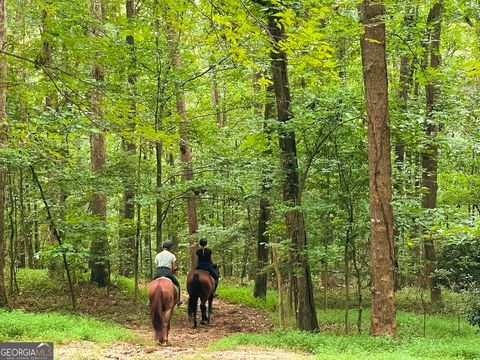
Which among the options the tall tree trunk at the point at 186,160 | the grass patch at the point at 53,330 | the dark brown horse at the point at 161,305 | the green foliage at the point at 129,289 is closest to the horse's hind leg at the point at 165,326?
the dark brown horse at the point at 161,305

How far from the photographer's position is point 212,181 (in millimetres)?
13203

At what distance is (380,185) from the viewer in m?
9.13

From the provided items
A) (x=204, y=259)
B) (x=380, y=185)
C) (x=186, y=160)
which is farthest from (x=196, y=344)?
(x=186, y=160)

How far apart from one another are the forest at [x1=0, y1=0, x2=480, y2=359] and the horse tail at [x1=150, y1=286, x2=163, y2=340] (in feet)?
1.15

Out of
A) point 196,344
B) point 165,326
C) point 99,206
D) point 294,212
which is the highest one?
point 99,206

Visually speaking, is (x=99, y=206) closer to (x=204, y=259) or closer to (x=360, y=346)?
(x=204, y=259)

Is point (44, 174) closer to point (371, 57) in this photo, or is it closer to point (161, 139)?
point (161, 139)

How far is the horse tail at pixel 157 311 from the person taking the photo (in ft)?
31.2

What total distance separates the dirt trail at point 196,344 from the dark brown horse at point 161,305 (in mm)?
329

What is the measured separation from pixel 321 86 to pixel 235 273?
2251cm

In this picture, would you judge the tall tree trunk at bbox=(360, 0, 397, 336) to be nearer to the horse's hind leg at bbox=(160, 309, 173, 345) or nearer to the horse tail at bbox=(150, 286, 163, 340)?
the horse's hind leg at bbox=(160, 309, 173, 345)

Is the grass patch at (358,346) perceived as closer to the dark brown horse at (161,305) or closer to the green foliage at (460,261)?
the dark brown horse at (161,305)

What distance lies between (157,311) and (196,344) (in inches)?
49.3

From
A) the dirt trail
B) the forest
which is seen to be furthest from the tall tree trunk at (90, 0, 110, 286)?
Answer: the dirt trail
